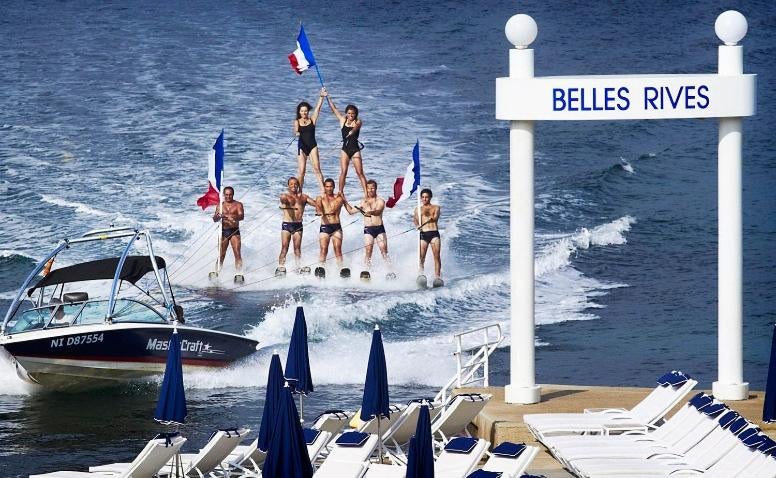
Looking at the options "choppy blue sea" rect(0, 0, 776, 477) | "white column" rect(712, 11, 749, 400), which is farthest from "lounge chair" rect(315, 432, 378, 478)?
"choppy blue sea" rect(0, 0, 776, 477)

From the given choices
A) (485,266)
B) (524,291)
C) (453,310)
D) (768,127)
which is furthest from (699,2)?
(524,291)

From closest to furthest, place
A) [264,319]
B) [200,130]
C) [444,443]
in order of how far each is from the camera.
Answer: [444,443] → [264,319] → [200,130]

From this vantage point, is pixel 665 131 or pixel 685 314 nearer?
pixel 685 314

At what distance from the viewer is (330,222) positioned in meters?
37.0

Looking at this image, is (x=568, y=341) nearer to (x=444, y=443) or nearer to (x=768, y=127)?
(x=444, y=443)

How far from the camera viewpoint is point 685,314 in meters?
35.5

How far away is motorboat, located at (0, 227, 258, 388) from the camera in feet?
82.0

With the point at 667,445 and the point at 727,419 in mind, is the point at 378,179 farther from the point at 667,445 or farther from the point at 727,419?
the point at 727,419

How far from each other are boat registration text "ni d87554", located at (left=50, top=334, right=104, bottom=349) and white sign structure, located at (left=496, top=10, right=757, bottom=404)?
853cm

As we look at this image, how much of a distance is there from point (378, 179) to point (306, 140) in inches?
82.0

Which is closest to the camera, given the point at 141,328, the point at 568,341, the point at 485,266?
the point at 141,328

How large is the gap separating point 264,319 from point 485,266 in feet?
21.5

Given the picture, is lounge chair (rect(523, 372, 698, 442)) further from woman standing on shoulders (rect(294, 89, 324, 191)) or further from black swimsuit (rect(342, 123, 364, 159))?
black swimsuit (rect(342, 123, 364, 159))

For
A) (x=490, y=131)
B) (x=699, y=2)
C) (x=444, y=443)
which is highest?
(x=699, y=2)
